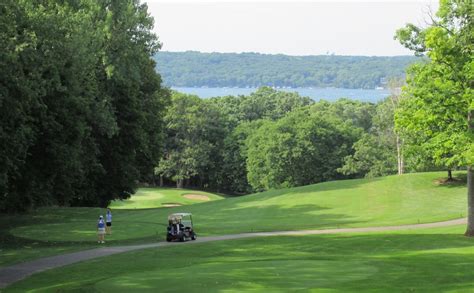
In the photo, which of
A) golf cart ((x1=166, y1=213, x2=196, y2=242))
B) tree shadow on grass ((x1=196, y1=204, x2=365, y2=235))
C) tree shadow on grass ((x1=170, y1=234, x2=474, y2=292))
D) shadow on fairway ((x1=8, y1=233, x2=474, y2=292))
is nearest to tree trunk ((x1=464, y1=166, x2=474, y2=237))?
tree shadow on grass ((x1=170, y1=234, x2=474, y2=292))

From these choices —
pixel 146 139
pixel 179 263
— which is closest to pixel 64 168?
pixel 179 263

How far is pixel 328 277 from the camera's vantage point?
65.0 feet

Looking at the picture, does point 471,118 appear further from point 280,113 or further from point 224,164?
point 280,113

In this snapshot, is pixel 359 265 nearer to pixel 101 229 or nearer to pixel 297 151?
pixel 101 229

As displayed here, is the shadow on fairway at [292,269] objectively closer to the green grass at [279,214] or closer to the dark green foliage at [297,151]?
the green grass at [279,214]

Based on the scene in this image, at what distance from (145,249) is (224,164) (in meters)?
79.7

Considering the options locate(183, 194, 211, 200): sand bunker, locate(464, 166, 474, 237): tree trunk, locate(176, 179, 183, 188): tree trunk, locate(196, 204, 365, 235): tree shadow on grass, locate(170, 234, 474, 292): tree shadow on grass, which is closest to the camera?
locate(170, 234, 474, 292): tree shadow on grass

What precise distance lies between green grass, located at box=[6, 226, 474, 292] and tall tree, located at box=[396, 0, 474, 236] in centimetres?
476

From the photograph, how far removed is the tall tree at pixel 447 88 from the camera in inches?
1181

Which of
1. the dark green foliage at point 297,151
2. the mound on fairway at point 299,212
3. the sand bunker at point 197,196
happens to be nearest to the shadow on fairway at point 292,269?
the mound on fairway at point 299,212

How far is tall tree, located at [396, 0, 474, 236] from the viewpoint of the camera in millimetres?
30000

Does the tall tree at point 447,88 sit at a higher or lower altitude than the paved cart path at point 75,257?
higher

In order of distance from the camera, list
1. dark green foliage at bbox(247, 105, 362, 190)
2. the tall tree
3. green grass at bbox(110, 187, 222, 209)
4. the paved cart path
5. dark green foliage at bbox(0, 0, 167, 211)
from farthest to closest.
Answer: dark green foliage at bbox(247, 105, 362, 190) → green grass at bbox(110, 187, 222, 209) → dark green foliage at bbox(0, 0, 167, 211) → the tall tree → the paved cart path

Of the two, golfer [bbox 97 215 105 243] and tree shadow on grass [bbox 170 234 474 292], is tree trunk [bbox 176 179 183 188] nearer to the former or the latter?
golfer [bbox 97 215 105 243]
